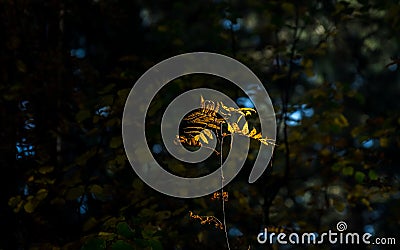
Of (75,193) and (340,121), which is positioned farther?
(340,121)

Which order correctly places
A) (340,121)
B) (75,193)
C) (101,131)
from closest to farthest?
(75,193) → (101,131) → (340,121)

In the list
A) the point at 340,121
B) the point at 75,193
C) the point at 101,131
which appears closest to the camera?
the point at 75,193

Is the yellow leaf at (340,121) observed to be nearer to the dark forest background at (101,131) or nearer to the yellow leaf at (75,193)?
the dark forest background at (101,131)

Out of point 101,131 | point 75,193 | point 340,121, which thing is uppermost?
point 340,121

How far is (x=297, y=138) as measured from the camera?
4.05m

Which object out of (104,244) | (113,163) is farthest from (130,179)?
(104,244)

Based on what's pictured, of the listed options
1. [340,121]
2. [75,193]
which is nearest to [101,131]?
[75,193]

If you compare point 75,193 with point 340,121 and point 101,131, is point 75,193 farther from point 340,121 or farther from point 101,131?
point 340,121

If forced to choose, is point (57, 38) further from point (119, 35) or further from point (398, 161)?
point (398, 161)

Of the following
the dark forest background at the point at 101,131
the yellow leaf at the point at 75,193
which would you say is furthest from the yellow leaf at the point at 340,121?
the yellow leaf at the point at 75,193

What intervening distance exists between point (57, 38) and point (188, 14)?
255cm

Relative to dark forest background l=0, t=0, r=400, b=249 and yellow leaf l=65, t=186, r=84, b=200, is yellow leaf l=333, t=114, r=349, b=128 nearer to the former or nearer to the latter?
dark forest background l=0, t=0, r=400, b=249

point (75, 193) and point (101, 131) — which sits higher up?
point (101, 131)

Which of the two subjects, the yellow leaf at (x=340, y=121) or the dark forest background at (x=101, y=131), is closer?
the dark forest background at (x=101, y=131)
